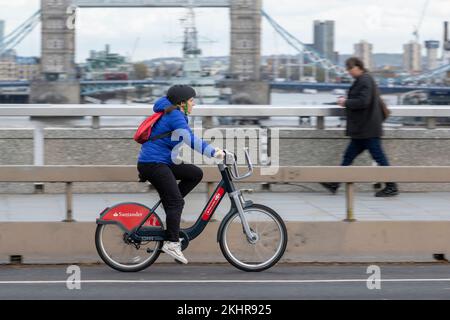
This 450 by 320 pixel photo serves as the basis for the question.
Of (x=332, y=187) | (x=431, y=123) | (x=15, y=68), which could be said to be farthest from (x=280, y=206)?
(x=15, y=68)

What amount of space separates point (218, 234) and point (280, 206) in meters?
1.42

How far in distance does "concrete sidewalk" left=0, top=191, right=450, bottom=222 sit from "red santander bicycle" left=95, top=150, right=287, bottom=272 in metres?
0.21

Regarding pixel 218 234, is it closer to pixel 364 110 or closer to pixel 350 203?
pixel 350 203

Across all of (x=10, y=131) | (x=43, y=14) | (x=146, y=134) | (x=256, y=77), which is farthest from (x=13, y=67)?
(x=146, y=134)

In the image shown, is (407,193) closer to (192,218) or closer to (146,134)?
(192,218)

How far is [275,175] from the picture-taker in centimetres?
913

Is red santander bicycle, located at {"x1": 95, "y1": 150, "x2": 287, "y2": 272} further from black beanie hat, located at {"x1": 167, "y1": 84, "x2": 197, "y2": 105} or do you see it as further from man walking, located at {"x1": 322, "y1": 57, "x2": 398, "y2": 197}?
man walking, located at {"x1": 322, "y1": 57, "x2": 398, "y2": 197}

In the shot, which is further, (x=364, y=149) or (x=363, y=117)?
(x=364, y=149)

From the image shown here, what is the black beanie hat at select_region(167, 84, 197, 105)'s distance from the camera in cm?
827

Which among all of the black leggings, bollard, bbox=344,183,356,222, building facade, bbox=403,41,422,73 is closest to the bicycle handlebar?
the black leggings

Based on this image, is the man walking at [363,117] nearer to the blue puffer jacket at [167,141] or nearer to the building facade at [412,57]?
the blue puffer jacket at [167,141]

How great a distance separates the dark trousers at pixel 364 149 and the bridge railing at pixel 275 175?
9.31 feet

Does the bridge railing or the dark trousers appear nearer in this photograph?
the bridge railing
